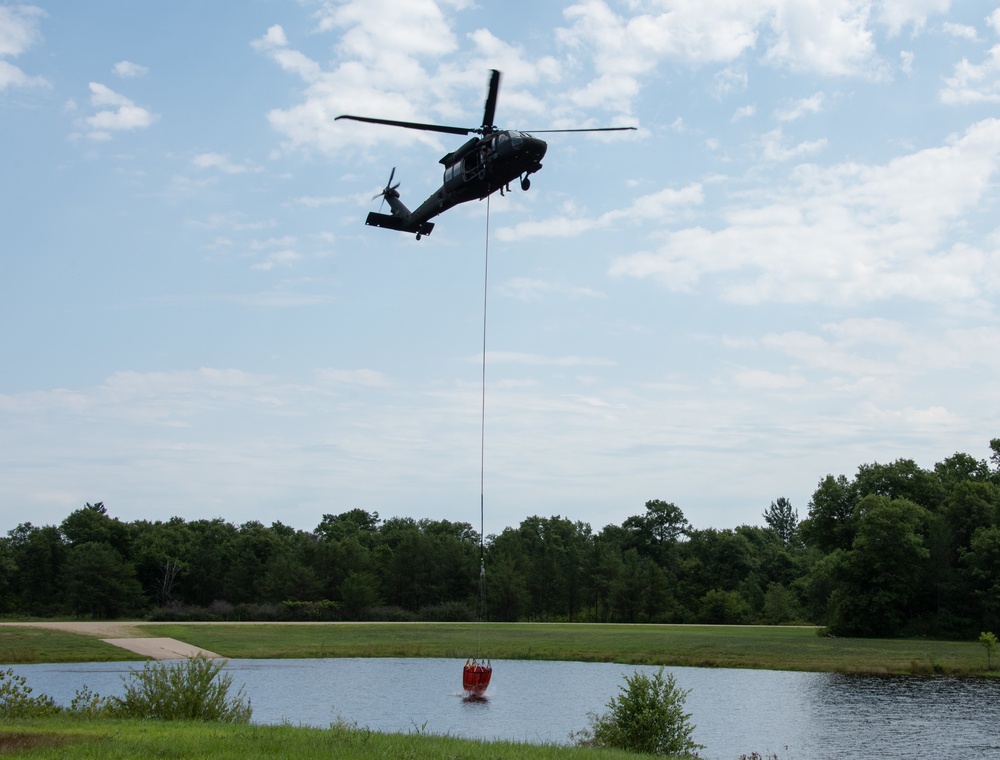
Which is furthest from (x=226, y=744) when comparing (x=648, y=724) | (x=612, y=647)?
(x=612, y=647)

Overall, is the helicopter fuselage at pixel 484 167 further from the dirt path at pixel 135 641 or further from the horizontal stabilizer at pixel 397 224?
the dirt path at pixel 135 641

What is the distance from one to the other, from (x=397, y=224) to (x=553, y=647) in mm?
42126

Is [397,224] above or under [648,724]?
above

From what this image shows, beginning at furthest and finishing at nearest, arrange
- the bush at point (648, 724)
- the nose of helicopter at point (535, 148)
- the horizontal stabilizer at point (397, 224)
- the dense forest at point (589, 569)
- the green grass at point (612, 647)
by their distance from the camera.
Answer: the dense forest at point (589, 569) → the green grass at point (612, 647) → the horizontal stabilizer at point (397, 224) → the nose of helicopter at point (535, 148) → the bush at point (648, 724)

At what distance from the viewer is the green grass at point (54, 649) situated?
5672 cm

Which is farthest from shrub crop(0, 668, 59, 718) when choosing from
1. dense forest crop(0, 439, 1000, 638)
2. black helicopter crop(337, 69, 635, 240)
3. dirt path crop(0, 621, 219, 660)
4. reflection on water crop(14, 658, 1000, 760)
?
dense forest crop(0, 439, 1000, 638)

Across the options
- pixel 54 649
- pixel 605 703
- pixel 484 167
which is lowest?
pixel 54 649

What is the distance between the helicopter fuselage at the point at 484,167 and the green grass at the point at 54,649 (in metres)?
38.8

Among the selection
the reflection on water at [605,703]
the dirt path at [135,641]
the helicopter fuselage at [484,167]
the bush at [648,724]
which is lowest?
the dirt path at [135,641]

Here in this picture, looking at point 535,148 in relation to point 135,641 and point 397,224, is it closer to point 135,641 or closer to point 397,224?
point 397,224

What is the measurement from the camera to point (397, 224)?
120 ft

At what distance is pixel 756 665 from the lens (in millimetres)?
58938

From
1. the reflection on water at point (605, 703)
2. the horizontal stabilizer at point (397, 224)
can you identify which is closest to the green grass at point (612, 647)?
the reflection on water at point (605, 703)

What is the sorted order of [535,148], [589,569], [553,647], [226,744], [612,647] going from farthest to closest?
[589,569] → [553,647] → [612,647] → [535,148] → [226,744]
